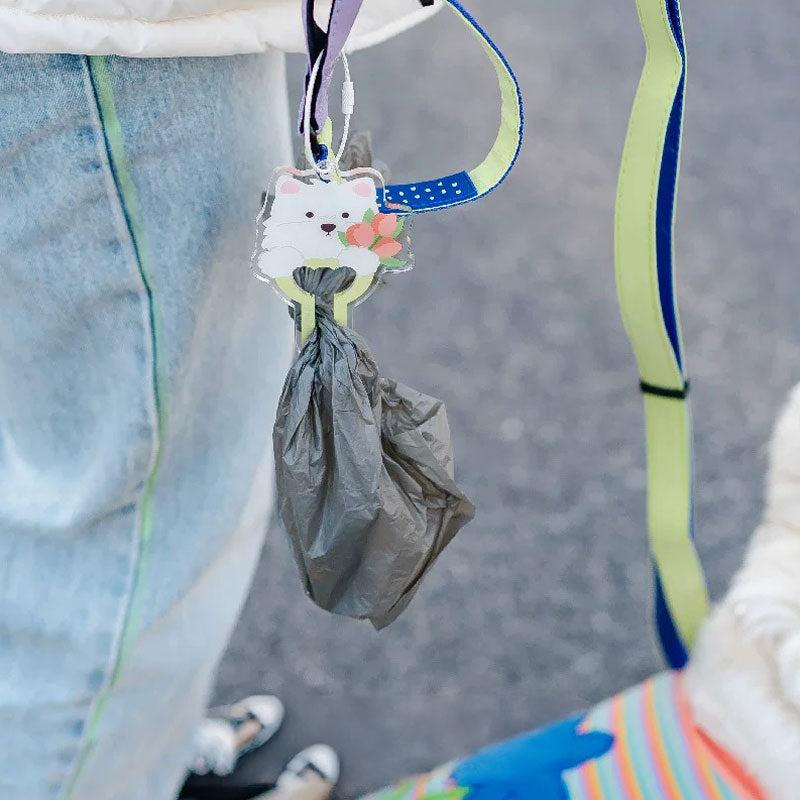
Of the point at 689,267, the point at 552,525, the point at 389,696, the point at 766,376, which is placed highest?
the point at 689,267

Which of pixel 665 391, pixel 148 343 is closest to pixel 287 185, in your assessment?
pixel 148 343

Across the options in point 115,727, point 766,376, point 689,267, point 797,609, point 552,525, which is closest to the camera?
point 797,609

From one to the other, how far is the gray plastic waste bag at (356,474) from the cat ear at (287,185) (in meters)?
0.04

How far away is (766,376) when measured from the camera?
1.43 metres

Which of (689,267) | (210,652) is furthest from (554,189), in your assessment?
(210,652)

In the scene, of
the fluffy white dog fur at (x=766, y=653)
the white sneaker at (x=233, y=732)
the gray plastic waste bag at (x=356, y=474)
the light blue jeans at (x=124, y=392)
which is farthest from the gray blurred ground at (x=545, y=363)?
the gray plastic waste bag at (x=356, y=474)

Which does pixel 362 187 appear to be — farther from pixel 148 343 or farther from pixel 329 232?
pixel 148 343

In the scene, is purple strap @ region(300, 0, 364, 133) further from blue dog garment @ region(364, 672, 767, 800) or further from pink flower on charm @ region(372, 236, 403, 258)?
blue dog garment @ region(364, 672, 767, 800)

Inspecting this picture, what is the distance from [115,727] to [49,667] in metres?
0.07

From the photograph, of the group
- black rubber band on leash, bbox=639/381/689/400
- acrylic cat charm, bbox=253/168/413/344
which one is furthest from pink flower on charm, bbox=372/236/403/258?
black rubber band on leash, bbox=639/381/689/400

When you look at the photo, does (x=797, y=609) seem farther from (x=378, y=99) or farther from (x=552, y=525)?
(x=378, y=99)

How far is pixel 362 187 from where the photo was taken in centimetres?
49

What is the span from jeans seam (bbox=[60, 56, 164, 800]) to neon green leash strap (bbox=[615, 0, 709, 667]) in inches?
10.0

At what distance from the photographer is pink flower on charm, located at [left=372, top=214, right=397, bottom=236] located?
1.61ft
